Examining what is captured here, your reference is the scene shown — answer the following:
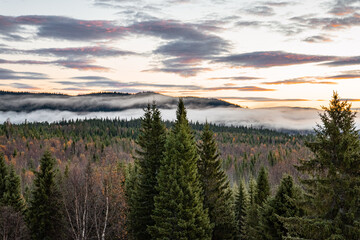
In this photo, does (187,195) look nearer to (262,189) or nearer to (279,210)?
(279,210)

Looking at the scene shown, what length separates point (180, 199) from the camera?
2423cm

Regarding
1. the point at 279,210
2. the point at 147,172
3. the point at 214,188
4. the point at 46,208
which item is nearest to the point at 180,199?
the point at 214,188

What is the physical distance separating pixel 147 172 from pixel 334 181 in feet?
61.3

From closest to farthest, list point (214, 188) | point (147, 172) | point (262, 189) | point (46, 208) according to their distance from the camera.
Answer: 1. point (214, 188)
2. point (147, 172)
3. point (46, 208)
4. point (262, 189)

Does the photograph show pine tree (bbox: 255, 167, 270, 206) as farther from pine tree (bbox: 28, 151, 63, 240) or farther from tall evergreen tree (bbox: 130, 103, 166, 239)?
pine tree (bbox: 28, 151, 63, 240)

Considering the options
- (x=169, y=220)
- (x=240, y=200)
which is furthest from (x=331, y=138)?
(x=240, y=200)

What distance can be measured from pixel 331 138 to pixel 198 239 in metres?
13.8

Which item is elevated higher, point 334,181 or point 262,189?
point 334,181

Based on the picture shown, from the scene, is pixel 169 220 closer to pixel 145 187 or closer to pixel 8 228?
pixel 145 187

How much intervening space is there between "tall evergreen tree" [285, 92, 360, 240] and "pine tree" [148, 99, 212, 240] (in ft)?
36.3

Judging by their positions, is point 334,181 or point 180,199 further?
point 180,199

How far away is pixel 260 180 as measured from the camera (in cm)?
3562

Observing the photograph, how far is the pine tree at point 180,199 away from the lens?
78.9 feet

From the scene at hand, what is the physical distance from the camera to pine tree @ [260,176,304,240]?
2256 centimetres
